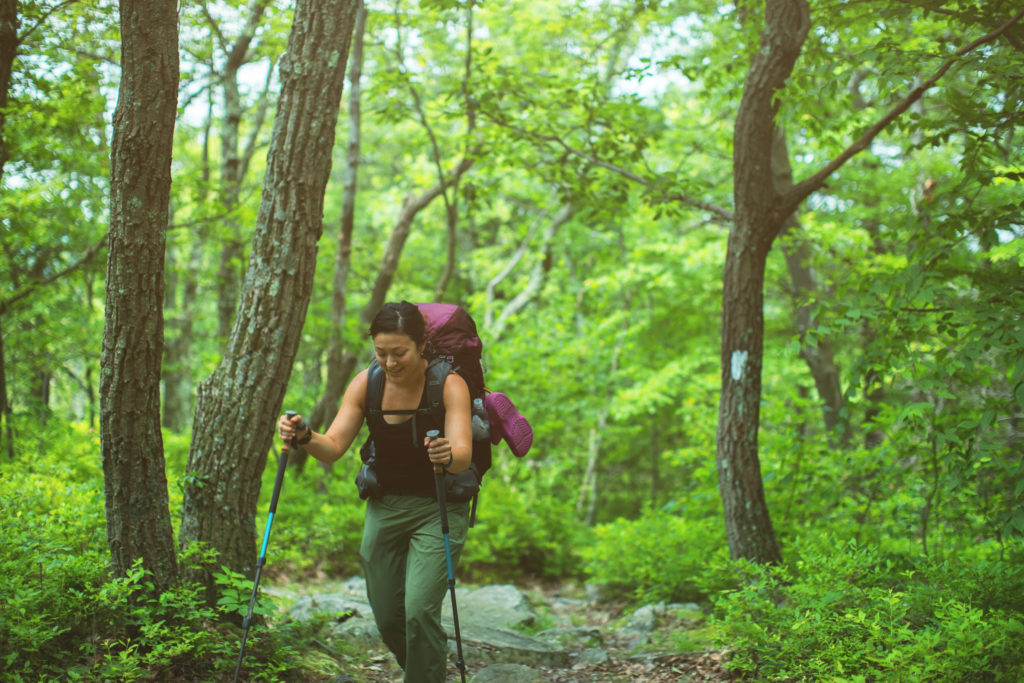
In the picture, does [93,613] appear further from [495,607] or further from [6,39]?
[495,607]

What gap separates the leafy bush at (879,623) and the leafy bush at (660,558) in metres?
1.39

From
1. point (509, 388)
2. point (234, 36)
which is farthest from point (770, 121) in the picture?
point (234, 36)

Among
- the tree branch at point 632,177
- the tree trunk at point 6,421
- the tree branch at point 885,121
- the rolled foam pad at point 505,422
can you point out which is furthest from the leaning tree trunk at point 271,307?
the tree branch at point 885,121

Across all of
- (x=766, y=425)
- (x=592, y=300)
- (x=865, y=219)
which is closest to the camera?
(x=766, y=425)

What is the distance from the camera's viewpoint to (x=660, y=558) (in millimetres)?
7289

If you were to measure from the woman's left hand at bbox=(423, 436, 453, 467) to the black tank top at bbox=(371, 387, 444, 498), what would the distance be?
24 cm

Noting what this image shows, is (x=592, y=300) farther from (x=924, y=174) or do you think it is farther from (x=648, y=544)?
(x=648, y=544)

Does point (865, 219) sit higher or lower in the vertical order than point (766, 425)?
higher

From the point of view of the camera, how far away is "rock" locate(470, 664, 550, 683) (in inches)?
175

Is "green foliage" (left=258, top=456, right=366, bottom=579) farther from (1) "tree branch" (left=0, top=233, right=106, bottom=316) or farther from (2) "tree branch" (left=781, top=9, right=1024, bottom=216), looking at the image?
(2) "tree branch" (left=781, top=9, right=1024, bottom=216)

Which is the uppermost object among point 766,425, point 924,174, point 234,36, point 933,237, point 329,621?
point 234,36

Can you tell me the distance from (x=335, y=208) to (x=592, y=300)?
9439 mm

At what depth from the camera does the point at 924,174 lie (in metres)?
11.7

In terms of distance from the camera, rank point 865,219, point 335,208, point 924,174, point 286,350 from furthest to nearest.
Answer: point 335,208, point 865,219, point 924,174, point 286,350
